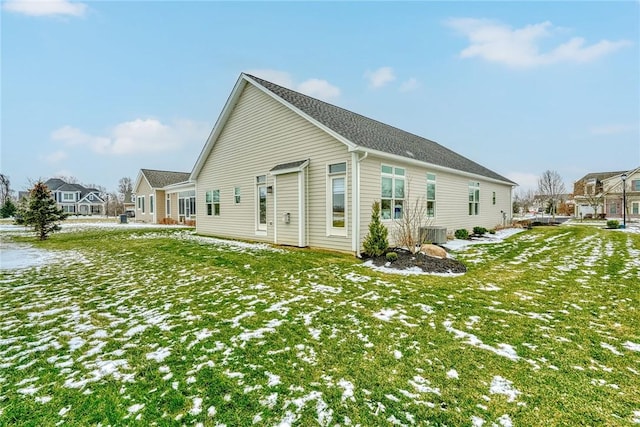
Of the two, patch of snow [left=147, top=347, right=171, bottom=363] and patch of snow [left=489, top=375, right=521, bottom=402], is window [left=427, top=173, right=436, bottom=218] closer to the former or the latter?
patch of snow [left=489, top=375, right=521, bottom=402]

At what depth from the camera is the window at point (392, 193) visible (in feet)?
33.6

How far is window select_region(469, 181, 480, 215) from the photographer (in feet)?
53.2

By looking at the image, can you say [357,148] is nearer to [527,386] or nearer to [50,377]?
[527,386]

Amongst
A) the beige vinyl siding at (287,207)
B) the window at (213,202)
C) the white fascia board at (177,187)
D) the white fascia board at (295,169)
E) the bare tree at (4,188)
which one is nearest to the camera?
the white fascia board at (295,169)

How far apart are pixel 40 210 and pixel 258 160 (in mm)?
11504

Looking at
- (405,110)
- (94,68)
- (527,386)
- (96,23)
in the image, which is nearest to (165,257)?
(527,386)

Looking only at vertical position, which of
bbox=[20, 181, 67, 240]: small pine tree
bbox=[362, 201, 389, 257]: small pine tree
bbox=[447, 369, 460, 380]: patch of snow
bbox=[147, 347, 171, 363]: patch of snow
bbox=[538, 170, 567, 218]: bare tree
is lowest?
bbox=[447, 369, 460, 380]: patch of snow

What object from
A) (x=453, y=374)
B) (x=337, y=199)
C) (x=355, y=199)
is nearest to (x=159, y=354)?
(x=453, y=374)

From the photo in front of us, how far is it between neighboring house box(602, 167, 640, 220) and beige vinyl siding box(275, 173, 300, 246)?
43877 millimetres

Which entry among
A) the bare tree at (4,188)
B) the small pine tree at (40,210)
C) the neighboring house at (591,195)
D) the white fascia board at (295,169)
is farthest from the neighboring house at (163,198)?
the neighboring house at (591,195)

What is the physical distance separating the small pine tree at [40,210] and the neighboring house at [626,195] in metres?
53.3

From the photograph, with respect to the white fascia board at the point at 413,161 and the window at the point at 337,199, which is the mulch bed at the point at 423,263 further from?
the white fascia board at the point at 413,161

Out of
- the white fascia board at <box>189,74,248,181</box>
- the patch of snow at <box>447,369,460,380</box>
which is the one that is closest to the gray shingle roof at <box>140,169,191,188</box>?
the white fascia board at <box>189,74,248,181</box>

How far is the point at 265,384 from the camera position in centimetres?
273
